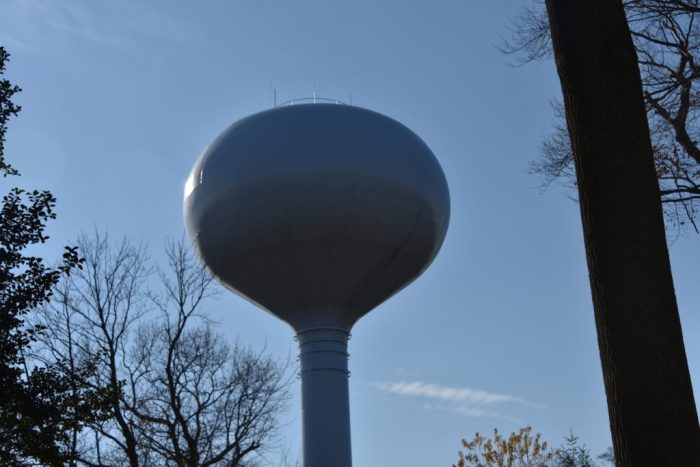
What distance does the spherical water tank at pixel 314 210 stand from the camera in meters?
18.3

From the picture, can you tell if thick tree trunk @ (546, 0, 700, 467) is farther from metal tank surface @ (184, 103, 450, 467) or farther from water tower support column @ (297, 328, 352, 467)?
water tower support column @ (297, 328, 352, 467)

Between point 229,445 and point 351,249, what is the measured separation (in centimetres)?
486

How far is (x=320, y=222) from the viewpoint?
1827 cm

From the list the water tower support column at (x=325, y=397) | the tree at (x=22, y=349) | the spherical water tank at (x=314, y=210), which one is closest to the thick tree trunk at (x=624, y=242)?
the tree at (x=22, y=349)

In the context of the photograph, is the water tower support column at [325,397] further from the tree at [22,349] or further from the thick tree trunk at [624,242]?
the thick tree trunk at [624,242]

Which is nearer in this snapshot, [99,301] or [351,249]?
[99,301]

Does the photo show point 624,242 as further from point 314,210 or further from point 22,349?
point 314,210

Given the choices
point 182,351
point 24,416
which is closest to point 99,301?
point 182,351

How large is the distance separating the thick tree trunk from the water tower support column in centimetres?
1525

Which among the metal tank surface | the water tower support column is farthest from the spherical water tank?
the water tower support column

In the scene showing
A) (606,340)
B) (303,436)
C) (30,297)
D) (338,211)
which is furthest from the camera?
(303,436)

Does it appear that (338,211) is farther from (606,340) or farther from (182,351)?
(606,340)

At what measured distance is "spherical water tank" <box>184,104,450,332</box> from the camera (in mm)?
18281

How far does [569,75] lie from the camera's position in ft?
16.7
